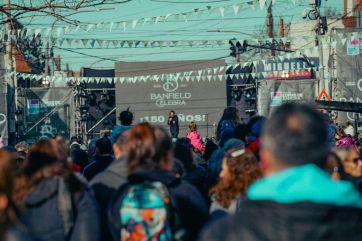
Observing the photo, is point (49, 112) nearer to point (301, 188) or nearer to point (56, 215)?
point (56, 215)

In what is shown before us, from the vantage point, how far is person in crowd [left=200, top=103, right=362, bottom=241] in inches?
115

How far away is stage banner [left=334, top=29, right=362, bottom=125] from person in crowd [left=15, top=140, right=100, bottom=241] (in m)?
22.2

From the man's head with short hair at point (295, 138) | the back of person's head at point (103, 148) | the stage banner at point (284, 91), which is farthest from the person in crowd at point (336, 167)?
the stage banner at point (284, 91)

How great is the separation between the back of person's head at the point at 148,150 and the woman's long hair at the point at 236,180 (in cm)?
44

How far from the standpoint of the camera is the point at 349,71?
26.0m

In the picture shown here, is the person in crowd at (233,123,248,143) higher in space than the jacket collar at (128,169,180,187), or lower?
higher

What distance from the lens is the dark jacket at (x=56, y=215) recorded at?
4.41m

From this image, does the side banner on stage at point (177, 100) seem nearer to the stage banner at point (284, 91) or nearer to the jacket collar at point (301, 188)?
the stage banner at point (284, 91)

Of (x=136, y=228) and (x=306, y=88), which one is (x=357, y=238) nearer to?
(x=136, y=228)

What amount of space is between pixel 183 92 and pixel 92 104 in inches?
208

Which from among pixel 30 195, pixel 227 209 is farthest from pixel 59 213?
pixel 227 209

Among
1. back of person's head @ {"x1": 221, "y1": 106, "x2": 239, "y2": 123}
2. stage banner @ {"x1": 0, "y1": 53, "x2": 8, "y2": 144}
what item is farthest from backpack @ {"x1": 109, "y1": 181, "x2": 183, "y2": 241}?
stage banner @ {"x1": 0, "y1": 53, "x2": 8, "y2": 144}

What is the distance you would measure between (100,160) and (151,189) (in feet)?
10.3

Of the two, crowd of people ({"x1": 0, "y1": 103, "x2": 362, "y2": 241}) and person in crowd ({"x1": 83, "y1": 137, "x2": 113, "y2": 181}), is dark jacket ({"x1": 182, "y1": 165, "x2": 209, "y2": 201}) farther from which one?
person in crowd ({"x1": 83, "y1": 137, "x2": 113, "y2": 181})
